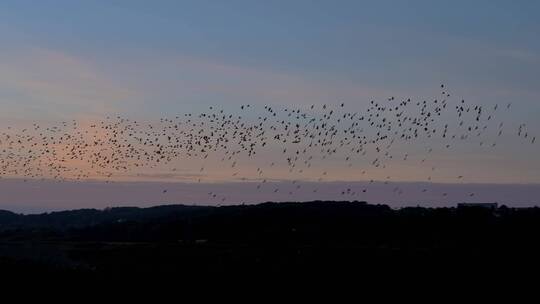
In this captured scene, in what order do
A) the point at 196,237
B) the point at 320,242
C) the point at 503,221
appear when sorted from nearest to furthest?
the point at 320,242, the point at 503,221, the point at 196,237

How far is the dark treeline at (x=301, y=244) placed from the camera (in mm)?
63594

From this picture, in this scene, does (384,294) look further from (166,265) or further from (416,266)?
(166,265)

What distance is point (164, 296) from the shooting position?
4950 centimetres

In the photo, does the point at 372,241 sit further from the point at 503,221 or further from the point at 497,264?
the point at 497,264

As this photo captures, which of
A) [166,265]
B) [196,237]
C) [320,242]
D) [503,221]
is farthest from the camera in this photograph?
[196,237]

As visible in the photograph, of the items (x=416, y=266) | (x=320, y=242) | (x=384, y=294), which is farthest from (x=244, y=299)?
(x=320, y=242)

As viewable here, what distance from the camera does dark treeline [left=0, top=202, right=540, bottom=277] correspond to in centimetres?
6359

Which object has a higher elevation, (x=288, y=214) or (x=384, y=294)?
(x=288, y=214)

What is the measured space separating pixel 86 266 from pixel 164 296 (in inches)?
959

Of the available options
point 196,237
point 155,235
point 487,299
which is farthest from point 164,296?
point 155,235

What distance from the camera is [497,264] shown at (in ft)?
200

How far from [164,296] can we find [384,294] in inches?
504

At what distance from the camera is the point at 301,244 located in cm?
8644

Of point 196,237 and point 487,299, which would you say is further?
point 196,237
